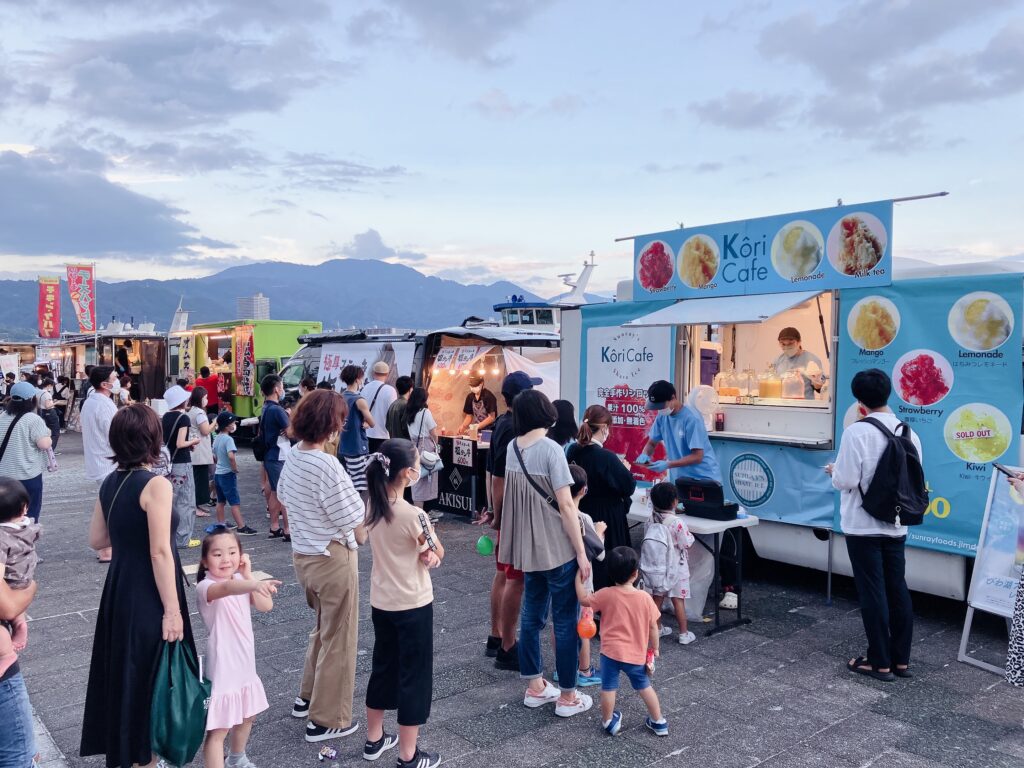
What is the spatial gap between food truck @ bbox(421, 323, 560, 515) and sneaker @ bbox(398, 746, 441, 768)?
17.2ft

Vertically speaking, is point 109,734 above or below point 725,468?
below

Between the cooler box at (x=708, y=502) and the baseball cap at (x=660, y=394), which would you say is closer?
the cooler box at (x=708, y=502)

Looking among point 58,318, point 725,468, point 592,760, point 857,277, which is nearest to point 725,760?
point 592,760

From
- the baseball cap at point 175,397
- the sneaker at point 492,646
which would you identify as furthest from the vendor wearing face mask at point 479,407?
the sneaker at point 492,646

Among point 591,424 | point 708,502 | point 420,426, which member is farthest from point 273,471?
point 708,502

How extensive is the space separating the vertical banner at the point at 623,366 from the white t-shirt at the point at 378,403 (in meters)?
2.22

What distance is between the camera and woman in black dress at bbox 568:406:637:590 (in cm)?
430

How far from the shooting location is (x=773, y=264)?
6250mm

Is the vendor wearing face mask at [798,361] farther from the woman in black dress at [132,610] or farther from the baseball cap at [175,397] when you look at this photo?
the baseball cap at [175,397]

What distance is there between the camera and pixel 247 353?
16.5 meters

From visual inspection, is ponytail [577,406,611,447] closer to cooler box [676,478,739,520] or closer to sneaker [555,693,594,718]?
cooler box [676,478,739,520]

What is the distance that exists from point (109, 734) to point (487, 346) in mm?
6946

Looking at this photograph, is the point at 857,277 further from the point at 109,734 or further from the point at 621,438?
the point at 109,734

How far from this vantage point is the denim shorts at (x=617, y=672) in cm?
359
